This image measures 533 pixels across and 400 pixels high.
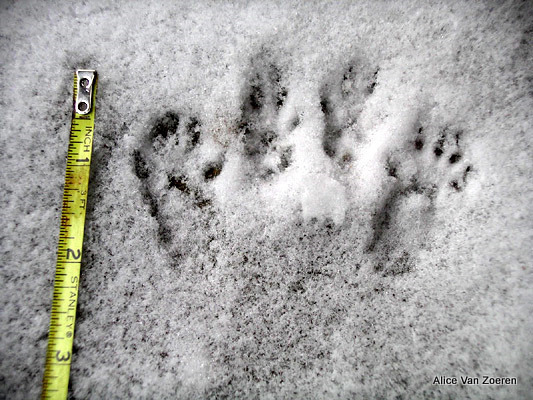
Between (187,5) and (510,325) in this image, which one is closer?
(510,325)

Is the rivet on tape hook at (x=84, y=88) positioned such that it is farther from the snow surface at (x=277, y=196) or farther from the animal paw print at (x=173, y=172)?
the animal paw print at (x=173, y=172)

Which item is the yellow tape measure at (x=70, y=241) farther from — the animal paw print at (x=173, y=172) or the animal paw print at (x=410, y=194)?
the animal paw print at (x=410, y=194)

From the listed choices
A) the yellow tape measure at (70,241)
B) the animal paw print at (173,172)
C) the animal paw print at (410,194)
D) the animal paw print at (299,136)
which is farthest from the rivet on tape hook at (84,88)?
the animal paw print at (410,194)

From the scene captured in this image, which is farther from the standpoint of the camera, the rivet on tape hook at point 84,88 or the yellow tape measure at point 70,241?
the rivet on tape hook at point 84,88

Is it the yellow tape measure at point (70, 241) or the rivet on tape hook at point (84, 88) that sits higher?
the rivet on tape hook at point (84, 88)

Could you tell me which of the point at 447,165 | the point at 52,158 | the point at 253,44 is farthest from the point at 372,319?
the point at 52,158

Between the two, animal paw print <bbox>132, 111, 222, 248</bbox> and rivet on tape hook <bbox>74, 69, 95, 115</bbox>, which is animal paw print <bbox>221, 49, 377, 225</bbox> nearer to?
animal paw print <bbox>132, 111, 222, 248</bbox>

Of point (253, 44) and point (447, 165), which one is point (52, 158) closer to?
point (253, 44)

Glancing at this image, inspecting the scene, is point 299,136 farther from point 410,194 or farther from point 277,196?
point 410,194
